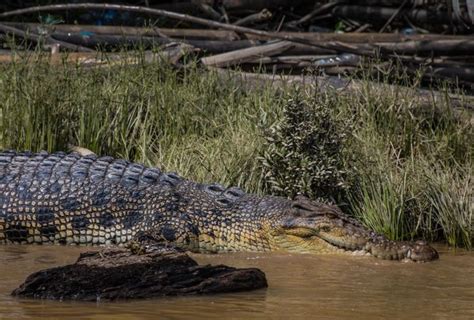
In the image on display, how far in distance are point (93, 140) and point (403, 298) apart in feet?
13.1

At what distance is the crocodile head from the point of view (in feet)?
24.3

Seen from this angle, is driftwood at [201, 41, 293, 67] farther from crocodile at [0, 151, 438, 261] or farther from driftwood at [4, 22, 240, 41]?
crocodile at [0, 151, 438, 261]

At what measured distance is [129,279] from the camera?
586 cm

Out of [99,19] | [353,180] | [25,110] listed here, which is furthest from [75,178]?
[99,19]

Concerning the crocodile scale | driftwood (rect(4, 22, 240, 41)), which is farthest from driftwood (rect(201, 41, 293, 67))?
the crocodile scale

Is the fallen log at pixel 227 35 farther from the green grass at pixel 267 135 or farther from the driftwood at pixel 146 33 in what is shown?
the green grass at pixel 267 135

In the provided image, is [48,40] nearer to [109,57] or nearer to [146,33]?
[109,57]

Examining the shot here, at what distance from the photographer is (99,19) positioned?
14023 mm

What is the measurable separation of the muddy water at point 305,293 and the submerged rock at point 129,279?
8 centimetres

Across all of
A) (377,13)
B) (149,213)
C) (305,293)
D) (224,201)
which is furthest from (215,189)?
(377,13)

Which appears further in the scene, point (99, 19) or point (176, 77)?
point (99, 19)

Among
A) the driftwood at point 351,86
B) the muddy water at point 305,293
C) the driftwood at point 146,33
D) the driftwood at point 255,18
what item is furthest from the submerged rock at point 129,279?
the driftwood at point 255,18

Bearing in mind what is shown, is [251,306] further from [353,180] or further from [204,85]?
[204,85]

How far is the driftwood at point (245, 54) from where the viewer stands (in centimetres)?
1113
